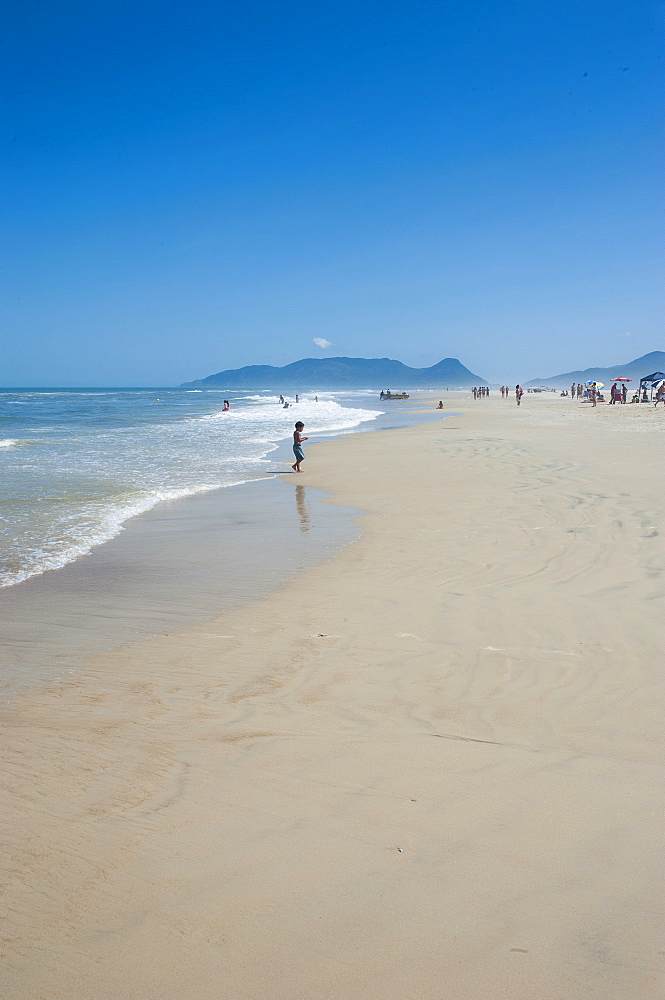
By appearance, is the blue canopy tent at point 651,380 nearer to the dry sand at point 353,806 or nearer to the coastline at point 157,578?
the coastline at point 157,578

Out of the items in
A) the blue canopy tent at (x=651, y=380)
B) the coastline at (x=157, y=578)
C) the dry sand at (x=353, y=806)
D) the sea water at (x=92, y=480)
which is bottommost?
the dry sand at (x=353, y=806)

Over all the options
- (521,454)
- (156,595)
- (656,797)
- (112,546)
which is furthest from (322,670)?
(521,454)

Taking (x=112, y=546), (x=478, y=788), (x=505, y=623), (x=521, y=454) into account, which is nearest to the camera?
(x=478, y=788)

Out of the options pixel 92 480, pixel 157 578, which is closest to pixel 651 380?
pixel 92 480

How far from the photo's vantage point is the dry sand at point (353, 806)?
223 cm

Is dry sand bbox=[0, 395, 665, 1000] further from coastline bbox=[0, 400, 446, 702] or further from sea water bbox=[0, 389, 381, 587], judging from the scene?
sea water bbox=[0, 389, 381, 587]

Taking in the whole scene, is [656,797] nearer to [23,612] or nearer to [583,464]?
[23,612]

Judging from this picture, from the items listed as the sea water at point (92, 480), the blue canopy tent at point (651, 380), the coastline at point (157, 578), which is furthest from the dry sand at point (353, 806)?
the blue canopy tent at point (651, 380)

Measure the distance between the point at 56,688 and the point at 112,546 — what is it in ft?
15.7

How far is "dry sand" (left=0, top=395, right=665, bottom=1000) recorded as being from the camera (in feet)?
7.30

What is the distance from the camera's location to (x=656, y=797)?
3.06 metres

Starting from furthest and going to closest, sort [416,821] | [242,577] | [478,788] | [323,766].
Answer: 1. [242,577]
2. [323,766]
3. [478,788]
4. [416,821]

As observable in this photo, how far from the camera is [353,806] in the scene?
303 centimetres

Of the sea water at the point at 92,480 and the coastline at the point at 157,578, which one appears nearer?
the coastline at the point at 157,578
